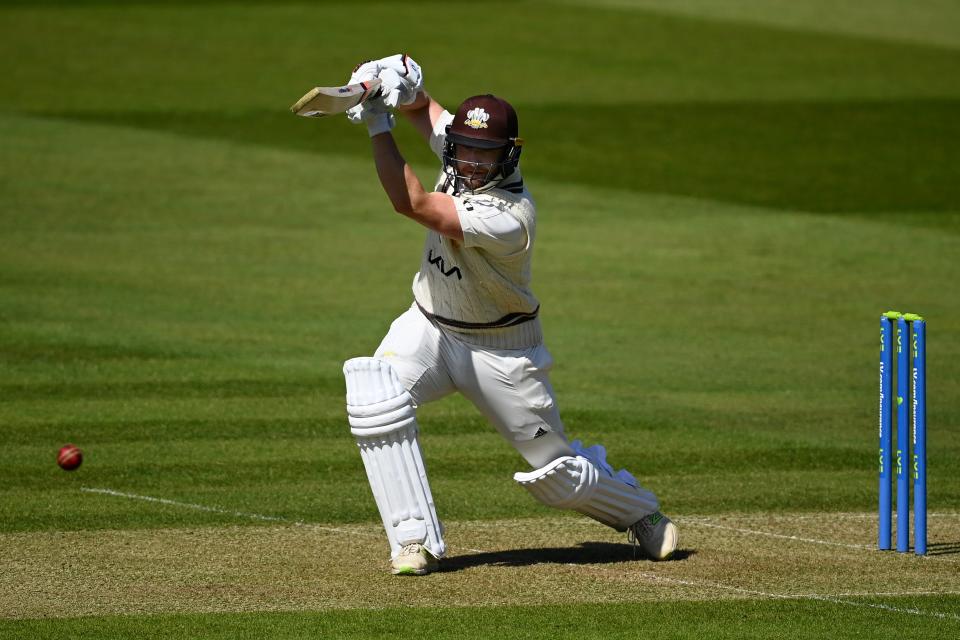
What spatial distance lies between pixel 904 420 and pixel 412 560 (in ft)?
7.57

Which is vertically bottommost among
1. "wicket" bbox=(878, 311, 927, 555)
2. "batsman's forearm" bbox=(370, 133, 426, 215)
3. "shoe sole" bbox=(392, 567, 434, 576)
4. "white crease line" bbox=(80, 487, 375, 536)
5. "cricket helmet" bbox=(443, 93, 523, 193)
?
"white crease line" bbox=(80, 487, 375, 536)

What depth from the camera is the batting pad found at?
6.86m

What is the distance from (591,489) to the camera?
283 inches

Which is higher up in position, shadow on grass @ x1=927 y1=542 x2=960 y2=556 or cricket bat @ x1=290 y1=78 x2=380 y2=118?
cricket bat @ x1=290 y1=78 x2=380 y2=118

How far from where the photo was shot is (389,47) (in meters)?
29.0

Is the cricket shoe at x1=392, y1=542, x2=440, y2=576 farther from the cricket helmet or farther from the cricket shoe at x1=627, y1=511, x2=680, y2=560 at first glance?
the cricket helmet

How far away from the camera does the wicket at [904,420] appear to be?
7211mm

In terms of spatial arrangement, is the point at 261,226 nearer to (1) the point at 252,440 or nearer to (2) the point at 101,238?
(2) the point at 101,238

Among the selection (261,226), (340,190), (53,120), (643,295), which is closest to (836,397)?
(643,295)

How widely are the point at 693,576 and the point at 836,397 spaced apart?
4.44 meters

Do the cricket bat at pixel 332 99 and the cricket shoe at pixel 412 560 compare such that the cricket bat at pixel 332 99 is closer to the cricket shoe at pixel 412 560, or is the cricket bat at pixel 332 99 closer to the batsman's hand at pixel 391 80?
the batsman's hand at pixel 391 80

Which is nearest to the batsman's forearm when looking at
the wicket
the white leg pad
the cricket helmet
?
the cricket helmet

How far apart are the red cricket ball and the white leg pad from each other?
2891 millimetres

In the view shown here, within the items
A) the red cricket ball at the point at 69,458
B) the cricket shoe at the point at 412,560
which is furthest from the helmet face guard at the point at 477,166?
the red cricket ball at the point at 69,458
